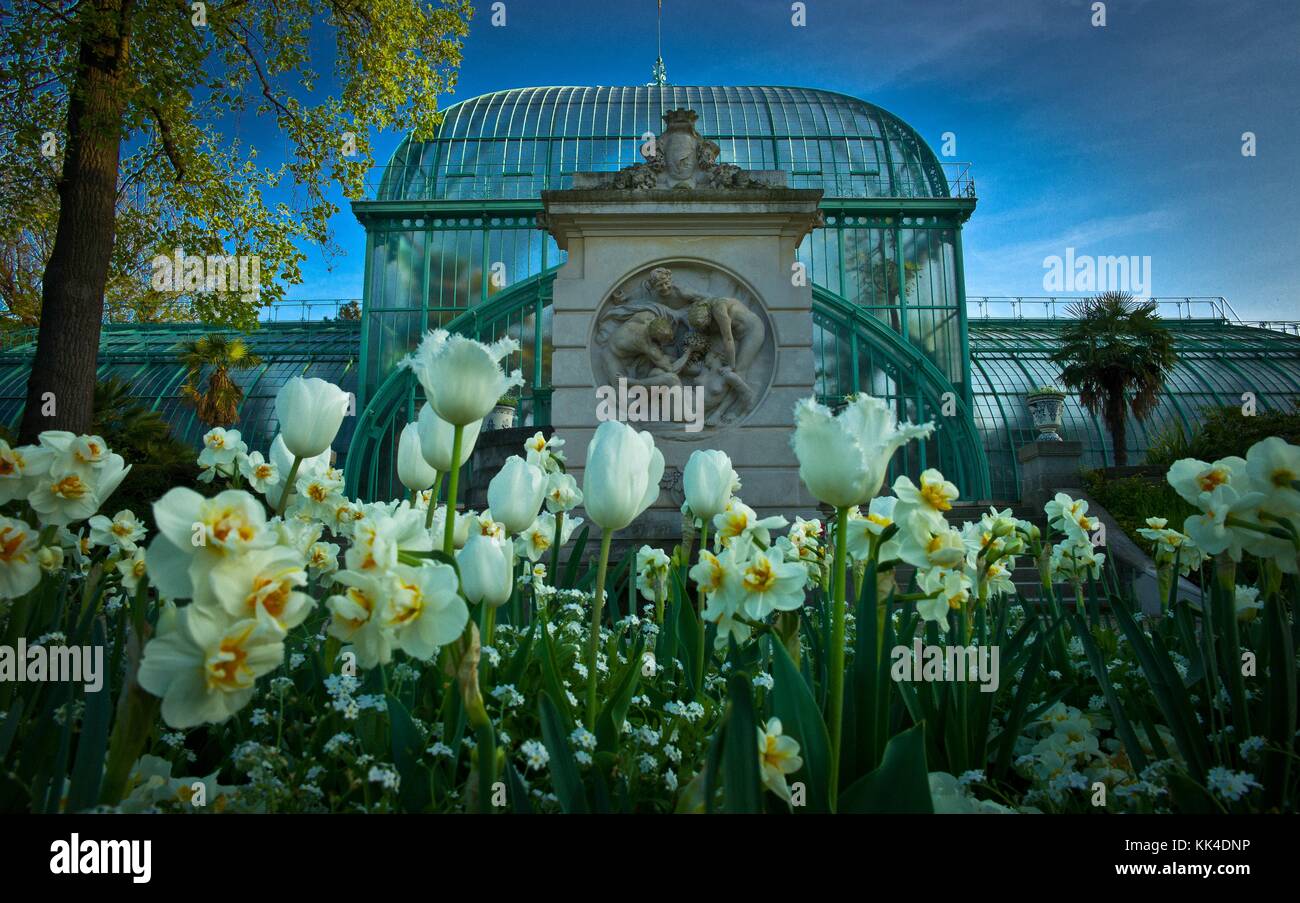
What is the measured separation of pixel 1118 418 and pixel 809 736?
17457 millimetres

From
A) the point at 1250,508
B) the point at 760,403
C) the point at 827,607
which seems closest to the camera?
the point at 1250,508

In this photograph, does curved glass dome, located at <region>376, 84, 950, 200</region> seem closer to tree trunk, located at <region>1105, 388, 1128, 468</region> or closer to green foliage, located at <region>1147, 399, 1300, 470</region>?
tree trunk, located at <region>1105, 388, 1128, 468</region>

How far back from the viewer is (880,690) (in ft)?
4.76

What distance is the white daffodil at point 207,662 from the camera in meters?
0.85

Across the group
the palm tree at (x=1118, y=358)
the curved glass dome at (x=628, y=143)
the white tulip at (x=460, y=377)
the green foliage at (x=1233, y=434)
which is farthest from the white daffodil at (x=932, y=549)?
the curved glass dome at (x=628, y=143)

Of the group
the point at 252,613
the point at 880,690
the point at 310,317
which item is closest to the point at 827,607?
the point at 880,690

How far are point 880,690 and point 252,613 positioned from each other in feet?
3.52

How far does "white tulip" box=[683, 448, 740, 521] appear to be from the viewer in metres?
1.90

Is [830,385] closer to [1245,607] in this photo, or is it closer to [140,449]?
[140,449]

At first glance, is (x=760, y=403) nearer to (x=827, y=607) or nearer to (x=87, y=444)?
(x=827, y=607)

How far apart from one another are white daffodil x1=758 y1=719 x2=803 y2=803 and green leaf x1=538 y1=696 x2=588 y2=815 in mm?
254

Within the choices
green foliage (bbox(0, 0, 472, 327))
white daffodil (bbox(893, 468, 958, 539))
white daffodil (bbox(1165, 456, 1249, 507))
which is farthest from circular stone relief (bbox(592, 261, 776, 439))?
white daffodil (bbox(893, 468, 958, 539))

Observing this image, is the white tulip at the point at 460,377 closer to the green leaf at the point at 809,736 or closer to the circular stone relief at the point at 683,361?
the green leaf at the point at 809,736
